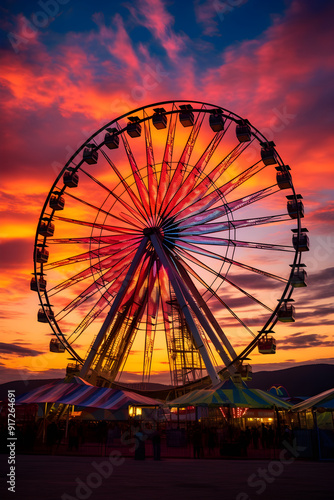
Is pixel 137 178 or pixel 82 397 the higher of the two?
pixel 137 178

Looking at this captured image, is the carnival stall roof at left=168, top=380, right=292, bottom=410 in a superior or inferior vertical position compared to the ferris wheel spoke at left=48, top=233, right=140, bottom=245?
inferior

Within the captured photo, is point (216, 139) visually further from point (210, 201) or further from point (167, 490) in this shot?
Result: point (167, 490)

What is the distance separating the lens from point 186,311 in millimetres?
24406

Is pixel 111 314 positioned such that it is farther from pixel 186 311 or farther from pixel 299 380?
pixel 299 380

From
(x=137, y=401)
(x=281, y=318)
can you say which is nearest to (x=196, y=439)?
(x=137, y=401)

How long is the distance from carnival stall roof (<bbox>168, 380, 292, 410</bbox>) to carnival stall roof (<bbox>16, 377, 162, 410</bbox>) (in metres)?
2.28

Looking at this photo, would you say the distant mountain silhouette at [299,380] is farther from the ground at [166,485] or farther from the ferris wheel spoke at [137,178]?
the ground at [166,485]

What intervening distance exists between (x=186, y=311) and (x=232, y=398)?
5006mm

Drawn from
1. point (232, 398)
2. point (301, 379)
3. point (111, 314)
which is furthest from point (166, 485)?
point (301, 379)

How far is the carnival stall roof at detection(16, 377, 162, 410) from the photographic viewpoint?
22391mm

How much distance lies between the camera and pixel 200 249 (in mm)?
26031

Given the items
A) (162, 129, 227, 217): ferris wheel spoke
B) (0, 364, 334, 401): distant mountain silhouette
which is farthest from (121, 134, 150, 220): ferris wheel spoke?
(0, 364, 334, 401): distant mountain silhouette

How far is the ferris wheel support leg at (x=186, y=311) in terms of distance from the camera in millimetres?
23781

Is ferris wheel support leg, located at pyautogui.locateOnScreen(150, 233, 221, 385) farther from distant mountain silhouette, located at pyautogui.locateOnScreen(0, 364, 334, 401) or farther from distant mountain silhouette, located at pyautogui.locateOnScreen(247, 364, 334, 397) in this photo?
distant mountain silhouette, located at pyautogui.locateOnScreen(247, 364, 334, 397)
